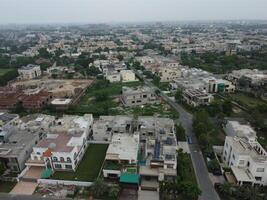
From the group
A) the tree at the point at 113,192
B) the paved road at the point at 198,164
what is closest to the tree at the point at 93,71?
the paved road at the point at 198,164

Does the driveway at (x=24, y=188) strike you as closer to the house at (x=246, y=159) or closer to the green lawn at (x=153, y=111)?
the green lawn at (x=153, y=111)

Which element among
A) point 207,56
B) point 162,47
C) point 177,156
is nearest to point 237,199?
point 177,156

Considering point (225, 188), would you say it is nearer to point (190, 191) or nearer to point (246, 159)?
point (190, 191)

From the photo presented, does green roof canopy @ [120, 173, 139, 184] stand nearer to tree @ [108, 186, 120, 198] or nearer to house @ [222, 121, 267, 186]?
tree @ [108, 186, 120, 198]

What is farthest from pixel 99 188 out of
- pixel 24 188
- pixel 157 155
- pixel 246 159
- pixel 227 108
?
pixel 227 108

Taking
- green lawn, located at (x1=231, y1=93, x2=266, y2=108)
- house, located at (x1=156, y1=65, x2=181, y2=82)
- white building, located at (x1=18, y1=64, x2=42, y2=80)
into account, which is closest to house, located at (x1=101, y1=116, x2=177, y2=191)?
green lawn, located at (x1=231, y1=93, x2=266, y2=108)
